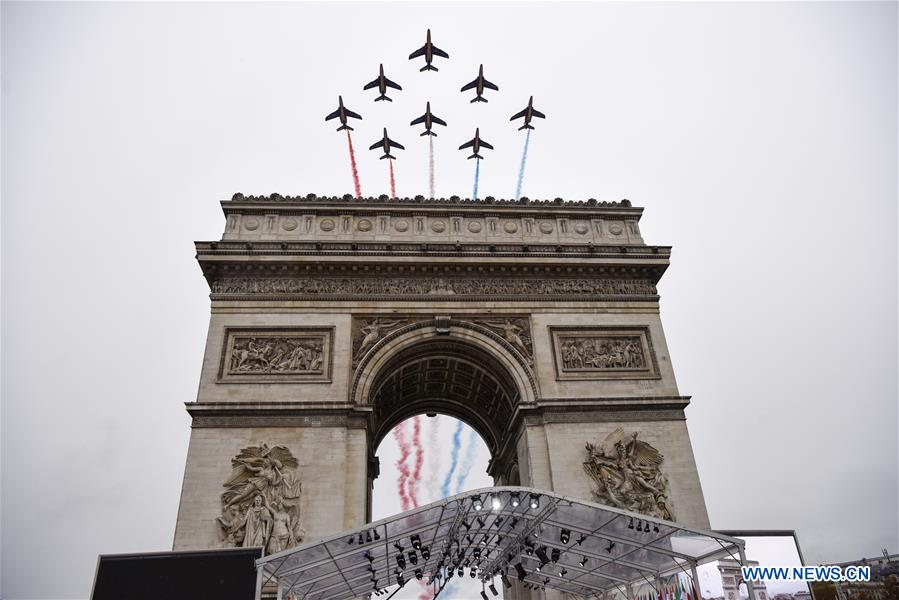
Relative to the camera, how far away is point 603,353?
19844 mm

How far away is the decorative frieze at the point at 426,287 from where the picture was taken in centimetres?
1997

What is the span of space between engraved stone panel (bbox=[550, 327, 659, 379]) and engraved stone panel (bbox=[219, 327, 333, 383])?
8026mm

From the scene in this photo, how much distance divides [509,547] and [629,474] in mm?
5989

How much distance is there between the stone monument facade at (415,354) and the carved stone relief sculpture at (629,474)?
44 mm

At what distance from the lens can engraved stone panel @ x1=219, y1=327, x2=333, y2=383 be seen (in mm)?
18500

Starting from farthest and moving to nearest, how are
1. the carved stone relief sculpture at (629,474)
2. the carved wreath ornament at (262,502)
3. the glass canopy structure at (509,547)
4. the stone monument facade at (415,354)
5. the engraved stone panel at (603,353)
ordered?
1. the engraved stone panel at (603,353)
2. the carved stone relief sculpture at (629,474)
3. the stone monument facade at (415,354)
4. the carved wreath ornament at (262,502)
5. the glass canopy structure at (509,547)

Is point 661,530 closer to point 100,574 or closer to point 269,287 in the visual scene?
point 100,574

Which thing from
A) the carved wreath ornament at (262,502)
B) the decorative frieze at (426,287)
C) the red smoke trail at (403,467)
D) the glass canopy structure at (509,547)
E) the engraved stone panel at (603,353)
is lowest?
the glass canopy structure at (509,547)

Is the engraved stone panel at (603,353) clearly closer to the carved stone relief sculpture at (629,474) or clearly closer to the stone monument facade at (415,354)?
the stone monument facade at (415,354)

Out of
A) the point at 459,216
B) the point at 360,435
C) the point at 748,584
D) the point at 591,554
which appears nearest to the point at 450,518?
the point at 591,554

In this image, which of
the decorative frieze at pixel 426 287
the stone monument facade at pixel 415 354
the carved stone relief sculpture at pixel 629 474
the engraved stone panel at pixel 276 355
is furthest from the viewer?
the decorative frieze at pixel 426 287

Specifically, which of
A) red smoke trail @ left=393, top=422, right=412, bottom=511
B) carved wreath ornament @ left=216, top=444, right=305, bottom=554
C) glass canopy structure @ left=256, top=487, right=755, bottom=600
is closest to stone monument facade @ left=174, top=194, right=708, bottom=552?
carved wreath ornament @ left=216, top=444, right=305, bottom=554

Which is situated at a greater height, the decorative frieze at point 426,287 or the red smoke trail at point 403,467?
the red smoke trail at point 403,467

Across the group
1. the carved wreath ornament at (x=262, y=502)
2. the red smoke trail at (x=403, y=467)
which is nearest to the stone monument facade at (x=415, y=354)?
the carved wreath ornament at (x=262, y=502)
